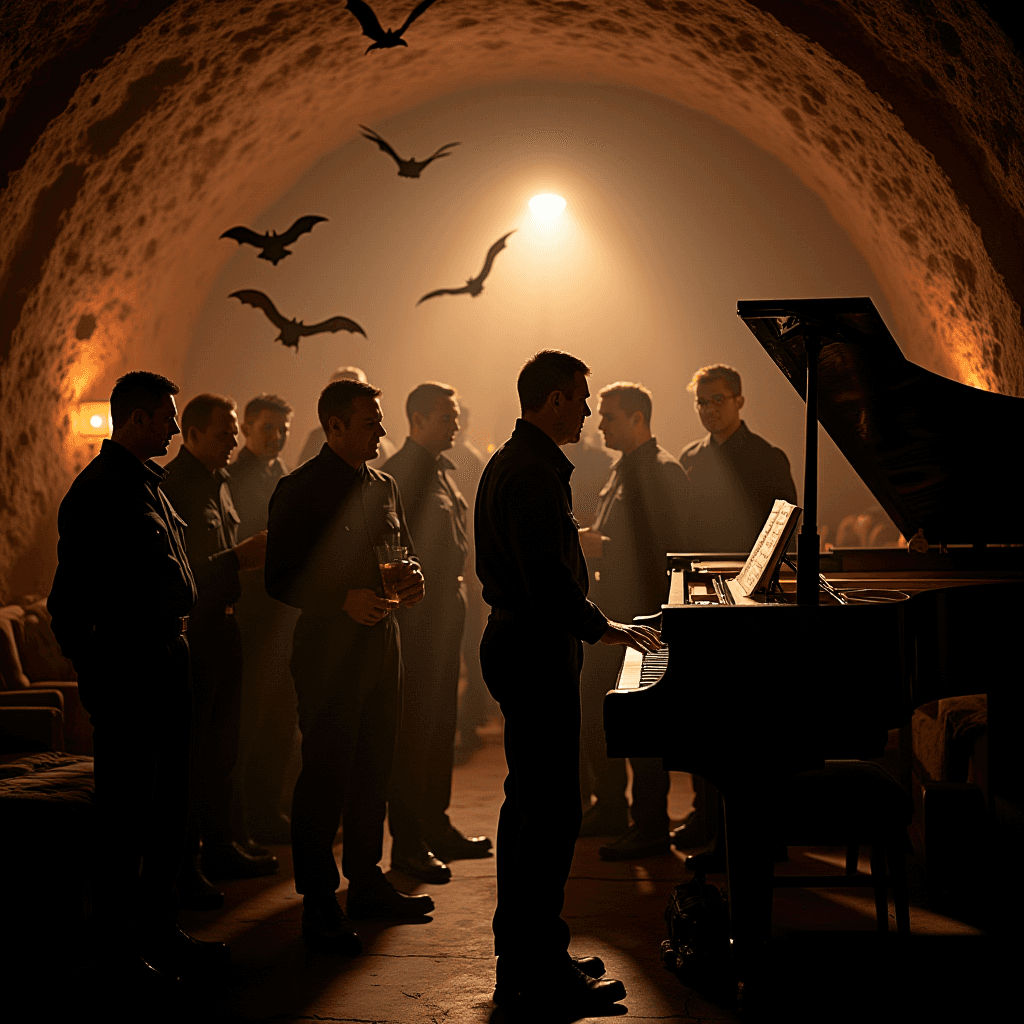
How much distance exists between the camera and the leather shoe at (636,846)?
12.9 ft

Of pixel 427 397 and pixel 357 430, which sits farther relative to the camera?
pixel 427 397

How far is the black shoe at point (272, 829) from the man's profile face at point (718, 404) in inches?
92.8

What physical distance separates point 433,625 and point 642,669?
1557mm

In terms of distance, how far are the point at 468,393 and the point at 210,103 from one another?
2.70m

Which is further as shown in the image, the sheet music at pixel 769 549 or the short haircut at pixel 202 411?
the short haircut at pixel 202 411

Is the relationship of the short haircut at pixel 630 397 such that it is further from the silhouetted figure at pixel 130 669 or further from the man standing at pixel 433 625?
the silhouetted figure at pixel 130 669

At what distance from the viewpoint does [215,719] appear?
3643 millimetres

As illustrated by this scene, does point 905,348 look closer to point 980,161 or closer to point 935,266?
point 935,266

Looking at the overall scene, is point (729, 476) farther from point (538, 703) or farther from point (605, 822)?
point (538, 703)

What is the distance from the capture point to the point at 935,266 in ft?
18.3

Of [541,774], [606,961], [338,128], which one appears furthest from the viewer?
[338,128]

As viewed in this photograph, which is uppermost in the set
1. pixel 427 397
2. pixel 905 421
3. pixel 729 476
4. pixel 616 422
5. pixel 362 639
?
pixel 427 397

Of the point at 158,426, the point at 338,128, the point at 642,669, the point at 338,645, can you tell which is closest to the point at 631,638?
the point at 642,669

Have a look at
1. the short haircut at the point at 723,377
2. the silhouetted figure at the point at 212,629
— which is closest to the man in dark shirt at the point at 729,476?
the short haircut at the point at 723,377
